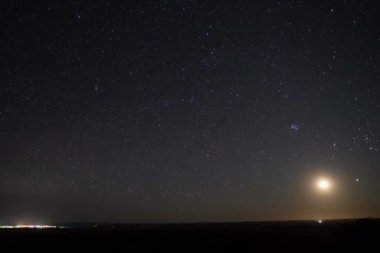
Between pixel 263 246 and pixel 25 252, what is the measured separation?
16.3 meters

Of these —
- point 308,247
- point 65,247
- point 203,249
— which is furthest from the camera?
point 65,247

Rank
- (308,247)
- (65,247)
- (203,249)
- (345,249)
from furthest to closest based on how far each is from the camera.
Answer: (65,247)
(203,249)
(308,247)
(345,249)

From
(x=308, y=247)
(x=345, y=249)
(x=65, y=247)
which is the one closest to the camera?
(x=345, y=249)

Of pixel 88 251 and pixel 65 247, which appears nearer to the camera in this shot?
pixel 88 251

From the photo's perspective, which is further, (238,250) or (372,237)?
(372,237)

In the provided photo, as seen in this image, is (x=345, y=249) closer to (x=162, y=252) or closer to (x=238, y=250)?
(x=238, y=250)

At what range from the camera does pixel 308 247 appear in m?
24.6

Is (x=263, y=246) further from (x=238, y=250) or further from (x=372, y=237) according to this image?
(x=372, y=237)

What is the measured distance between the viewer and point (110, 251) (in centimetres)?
2606

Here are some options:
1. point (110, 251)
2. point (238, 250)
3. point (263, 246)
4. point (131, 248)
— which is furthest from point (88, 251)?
point (263, 246)

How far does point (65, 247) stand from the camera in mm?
28531

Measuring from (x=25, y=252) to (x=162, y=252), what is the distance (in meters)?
9.34

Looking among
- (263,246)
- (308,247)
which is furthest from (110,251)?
(308,247)

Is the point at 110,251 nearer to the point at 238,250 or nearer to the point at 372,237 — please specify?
the point at 238,250
